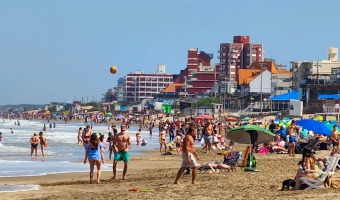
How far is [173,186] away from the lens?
15.2m

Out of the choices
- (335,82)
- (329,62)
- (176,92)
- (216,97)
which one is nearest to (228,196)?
(335,82)

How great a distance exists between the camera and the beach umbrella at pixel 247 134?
1969 centimetres

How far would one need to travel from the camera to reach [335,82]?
275 ft

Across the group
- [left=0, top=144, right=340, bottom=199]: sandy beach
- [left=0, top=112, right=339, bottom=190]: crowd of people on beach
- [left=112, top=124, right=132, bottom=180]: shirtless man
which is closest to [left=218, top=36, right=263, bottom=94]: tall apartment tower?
[left=0, top=112, right=339, bottom=190]: crowd of people on beach

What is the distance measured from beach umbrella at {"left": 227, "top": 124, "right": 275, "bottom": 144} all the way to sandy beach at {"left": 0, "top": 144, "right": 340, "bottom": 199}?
2.57ft

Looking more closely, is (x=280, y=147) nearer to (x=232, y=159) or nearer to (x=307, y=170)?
(x=232, y=159)

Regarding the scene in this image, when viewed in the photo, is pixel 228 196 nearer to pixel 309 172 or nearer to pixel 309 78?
pixel 309 172

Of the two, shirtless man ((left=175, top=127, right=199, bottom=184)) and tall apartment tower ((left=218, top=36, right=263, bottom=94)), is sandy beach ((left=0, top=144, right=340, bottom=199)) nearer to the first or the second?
shirtless man ((left=175, top=127, right=199, bottom=184))

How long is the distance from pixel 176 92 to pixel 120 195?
15450 cm

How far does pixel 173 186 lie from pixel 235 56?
130m

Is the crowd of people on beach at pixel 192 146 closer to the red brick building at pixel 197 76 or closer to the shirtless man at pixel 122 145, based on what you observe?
the shirtless man at pixel 122 145

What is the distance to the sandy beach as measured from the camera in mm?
13383

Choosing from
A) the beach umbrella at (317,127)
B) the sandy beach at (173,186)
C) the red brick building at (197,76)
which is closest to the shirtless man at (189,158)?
the sandy beach at (173,186)

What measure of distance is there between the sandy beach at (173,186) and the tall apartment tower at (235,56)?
396ft
